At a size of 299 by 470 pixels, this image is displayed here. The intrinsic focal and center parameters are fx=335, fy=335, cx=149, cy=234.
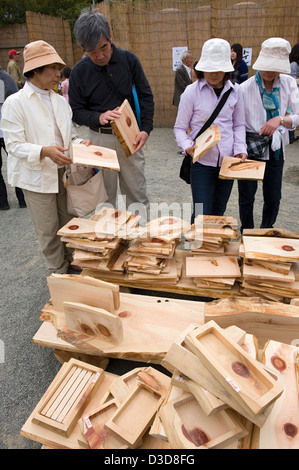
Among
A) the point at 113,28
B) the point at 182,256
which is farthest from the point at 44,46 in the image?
the point at 113,28

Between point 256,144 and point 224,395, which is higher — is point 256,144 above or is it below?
above

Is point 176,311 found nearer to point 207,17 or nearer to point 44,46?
point 44,46

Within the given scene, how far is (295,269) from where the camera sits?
2.34 m

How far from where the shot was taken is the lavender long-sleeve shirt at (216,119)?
2.61 meters

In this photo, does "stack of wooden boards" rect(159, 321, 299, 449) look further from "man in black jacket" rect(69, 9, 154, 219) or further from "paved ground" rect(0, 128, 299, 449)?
"man in black jacket" rect(69, 9, 154, 219)

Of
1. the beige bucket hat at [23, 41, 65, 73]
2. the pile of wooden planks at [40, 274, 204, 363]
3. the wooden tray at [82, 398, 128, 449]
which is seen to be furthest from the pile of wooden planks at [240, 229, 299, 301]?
the beige bucket hat at [23, 41, 65, 73]

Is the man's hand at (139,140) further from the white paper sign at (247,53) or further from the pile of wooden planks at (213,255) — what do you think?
the white paper sign at (247,53)

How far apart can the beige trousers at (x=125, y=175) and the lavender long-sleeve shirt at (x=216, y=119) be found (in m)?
0.59

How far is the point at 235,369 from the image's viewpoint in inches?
51.4

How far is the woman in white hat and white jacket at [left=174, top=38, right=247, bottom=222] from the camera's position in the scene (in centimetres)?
238

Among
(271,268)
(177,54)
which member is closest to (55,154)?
(271,268)

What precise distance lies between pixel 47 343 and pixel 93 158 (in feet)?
4.38

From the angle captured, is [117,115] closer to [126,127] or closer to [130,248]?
[126,127]

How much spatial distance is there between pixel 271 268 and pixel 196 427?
4.06 ft
